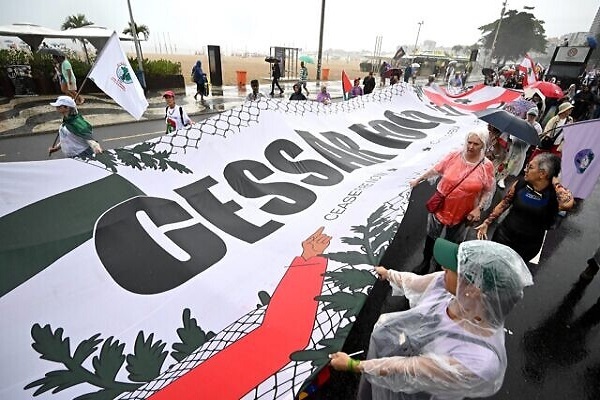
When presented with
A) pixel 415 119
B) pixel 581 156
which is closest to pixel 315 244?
pixel 581 156

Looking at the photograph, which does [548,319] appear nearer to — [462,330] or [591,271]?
[591,271]

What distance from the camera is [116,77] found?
510 centimetres

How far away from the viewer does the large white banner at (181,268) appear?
5.64 feet

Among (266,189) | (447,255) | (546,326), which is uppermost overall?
(447,255)

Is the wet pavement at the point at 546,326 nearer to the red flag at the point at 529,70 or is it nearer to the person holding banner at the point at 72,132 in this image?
the person holding banner at the point at 72,132

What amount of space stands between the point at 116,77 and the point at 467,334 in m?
6.03

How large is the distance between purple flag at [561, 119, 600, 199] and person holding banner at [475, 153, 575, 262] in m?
1.08

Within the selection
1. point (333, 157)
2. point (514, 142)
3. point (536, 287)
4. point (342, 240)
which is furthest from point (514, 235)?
point (514, 142)

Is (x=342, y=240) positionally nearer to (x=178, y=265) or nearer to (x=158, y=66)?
(x=178, y=265)

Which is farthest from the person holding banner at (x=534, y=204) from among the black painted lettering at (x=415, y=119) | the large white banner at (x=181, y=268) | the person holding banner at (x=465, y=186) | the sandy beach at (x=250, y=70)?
the sandy beach at (x=250, y=70)

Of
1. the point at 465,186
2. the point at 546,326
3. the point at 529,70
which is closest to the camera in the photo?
the point at 465,186

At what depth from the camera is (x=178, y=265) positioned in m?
2.41

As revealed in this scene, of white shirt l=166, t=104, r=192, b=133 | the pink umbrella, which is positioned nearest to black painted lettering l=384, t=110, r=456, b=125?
the pink umbrella

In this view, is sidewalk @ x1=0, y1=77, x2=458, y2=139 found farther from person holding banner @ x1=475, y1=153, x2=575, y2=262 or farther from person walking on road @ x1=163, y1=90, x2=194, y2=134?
person holding banner @ x1=475, y1=153, x2=575, y2=262
